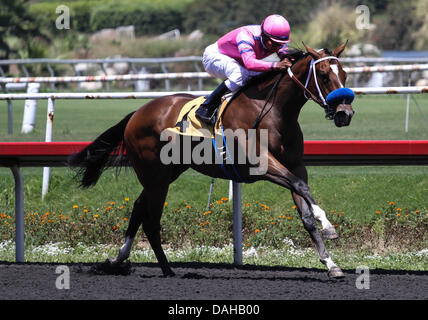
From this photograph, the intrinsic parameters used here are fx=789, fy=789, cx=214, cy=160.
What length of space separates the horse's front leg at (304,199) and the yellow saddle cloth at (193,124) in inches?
20.5

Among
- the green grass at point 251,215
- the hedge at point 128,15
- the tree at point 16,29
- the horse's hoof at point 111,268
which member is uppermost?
the hedge at point 128,15

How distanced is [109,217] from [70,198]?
3.24 ft

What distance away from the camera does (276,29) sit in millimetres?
4883

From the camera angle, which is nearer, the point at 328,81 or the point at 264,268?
the point at 328,81

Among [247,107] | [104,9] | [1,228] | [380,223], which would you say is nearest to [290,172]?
[247,107]

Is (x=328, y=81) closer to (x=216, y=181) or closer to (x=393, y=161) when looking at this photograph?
(x=393, y=161)

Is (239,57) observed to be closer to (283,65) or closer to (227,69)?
(227,69)

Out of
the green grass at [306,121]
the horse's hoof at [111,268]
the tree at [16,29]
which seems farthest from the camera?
the tree at [16,29]

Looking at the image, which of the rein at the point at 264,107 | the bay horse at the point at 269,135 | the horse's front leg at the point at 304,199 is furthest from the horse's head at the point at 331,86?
the horse's front leg at the point at 304,199

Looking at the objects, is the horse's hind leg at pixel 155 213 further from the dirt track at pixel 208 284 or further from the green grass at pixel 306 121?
the green grass at pixel 306 121

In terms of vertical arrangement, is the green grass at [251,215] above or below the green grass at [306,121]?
below

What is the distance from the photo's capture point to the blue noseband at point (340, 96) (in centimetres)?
445

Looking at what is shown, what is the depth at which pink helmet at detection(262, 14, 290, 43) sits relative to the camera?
488cm

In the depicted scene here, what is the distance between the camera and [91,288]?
15.3ft
